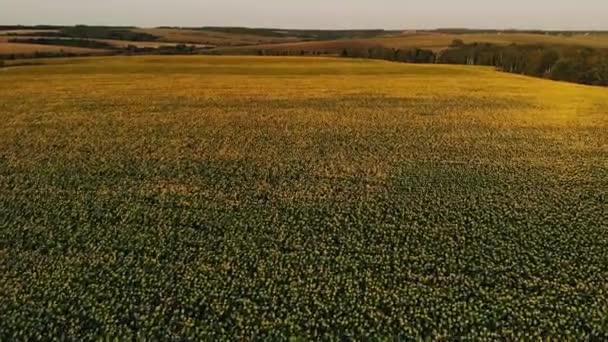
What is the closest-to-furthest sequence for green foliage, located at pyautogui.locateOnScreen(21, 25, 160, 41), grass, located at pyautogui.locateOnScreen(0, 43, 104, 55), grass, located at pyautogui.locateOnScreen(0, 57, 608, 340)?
grass, located at pyautogui.locateOnScreen(0, 57, 608, 340), grass, located at pyautogui.locateOnScreen(0, 43, 104, 55), green foliage, located at pyautogui.locateOnScreen(21, 25, 160, 41)

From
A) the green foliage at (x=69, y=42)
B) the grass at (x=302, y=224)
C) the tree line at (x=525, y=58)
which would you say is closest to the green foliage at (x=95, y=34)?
the green foliage at (x=69, y=42)

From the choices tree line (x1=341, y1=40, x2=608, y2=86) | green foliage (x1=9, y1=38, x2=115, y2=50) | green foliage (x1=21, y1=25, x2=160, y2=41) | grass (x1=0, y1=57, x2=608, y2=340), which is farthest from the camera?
green foliage (x1=21, y1=25, x2=160, y2=41)

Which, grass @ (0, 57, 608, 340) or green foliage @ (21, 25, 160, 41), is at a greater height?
green foliage @ (21, 25, 160, 41)

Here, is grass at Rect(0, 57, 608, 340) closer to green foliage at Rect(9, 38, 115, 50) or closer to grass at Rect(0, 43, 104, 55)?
grass at Rect(0, 43, 104, 55)

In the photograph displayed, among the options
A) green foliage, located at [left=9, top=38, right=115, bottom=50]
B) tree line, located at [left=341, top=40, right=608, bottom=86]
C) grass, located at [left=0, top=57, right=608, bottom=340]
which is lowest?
grass, located at [left=0, top=57, right=608, bottom=340]

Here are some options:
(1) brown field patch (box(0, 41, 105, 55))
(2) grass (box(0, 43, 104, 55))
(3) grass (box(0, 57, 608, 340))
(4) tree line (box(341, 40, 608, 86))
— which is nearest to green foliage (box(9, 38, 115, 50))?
(2) grass (box(0, 43, 104, 55))

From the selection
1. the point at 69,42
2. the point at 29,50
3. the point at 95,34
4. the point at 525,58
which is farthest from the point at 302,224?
the point at 95,34

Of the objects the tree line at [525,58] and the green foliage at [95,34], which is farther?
the green foliage at [95,34]

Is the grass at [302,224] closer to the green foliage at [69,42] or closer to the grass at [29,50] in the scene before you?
the grass at [29,50]

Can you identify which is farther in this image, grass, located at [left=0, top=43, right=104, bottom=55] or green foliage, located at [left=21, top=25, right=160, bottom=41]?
green foliage, located at [left=21, top=25, right=160, bottom=41]

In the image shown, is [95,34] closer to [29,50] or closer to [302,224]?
[29,50]
